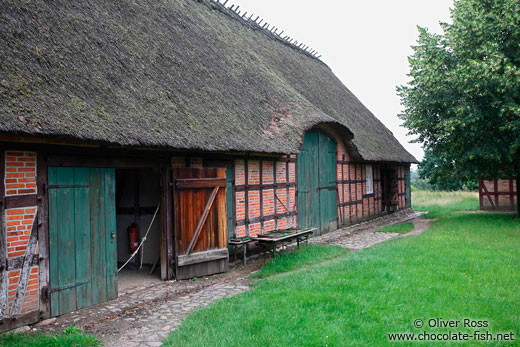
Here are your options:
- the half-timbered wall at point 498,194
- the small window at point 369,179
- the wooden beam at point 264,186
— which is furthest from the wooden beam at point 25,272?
the half-timbered wall at point 498,194

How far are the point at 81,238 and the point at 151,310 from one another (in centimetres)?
133

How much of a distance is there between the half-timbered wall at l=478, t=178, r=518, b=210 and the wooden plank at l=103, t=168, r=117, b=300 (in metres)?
16.0

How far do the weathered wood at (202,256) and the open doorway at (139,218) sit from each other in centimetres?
104

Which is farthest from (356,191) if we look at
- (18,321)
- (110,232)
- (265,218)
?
(18,321)

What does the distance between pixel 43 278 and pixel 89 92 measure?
98.2 inches

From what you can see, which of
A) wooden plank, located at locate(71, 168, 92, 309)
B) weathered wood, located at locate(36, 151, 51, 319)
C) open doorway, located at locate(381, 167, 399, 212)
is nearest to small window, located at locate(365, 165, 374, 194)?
open doorway, located at locate(381, 167, 399, 212)

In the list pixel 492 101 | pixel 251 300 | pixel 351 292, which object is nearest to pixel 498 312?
pixel 351 292

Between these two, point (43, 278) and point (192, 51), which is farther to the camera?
point (192, 51)

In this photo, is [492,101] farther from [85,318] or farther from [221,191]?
[85,318]

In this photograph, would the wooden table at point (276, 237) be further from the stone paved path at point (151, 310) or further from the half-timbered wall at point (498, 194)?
the half-timbered wall at point (498, 194)

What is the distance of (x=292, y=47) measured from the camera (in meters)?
16.7

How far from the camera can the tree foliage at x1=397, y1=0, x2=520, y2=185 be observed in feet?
36.3

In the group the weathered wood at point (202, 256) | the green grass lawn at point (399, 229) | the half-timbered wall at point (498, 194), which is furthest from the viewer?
the half-timbered wall at point (498, 194)

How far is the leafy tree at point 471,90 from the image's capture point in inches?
436
